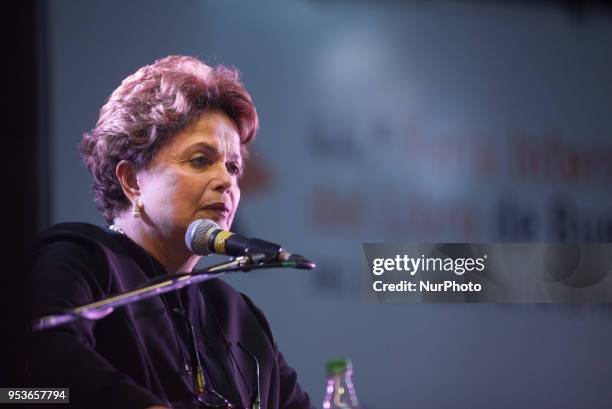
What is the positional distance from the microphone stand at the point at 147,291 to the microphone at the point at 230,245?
0.6 inches

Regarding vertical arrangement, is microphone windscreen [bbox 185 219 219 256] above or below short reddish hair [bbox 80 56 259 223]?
below

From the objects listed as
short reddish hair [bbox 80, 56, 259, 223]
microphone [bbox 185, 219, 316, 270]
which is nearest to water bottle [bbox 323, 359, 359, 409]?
short reddish hair [bbox 80, 56, 259, 223]

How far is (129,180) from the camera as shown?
226cm

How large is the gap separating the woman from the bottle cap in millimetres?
256

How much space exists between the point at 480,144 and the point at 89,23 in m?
1.48

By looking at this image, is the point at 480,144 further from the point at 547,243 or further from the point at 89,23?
the point at 89,23

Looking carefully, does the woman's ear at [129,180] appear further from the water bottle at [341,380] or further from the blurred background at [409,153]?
the water bottle at [341,380]

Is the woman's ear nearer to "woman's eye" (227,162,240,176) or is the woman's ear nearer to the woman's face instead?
the woman's face

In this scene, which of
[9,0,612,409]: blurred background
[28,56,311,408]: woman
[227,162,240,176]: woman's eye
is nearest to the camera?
[28,56,311,408]: woman

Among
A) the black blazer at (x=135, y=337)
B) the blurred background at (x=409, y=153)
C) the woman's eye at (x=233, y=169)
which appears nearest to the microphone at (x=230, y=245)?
the black blazer at (x=135, y=337)

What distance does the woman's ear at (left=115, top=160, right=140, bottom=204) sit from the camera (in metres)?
2.26

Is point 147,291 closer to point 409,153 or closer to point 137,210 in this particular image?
point 137,210

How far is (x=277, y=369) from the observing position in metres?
2.34

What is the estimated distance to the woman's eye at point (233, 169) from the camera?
2.32 m
